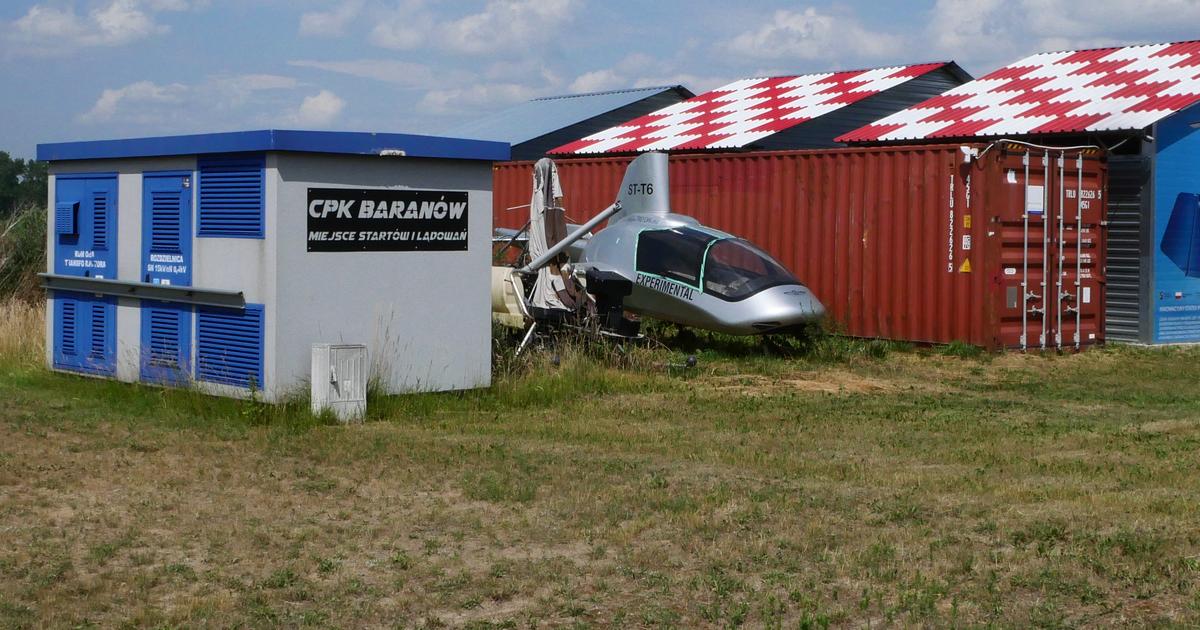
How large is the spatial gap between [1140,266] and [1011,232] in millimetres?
2629

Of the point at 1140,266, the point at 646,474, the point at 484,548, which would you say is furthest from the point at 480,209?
the point at 1140,266

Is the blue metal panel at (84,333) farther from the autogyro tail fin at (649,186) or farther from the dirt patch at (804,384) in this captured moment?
the autogyro tail fin at (649,186)

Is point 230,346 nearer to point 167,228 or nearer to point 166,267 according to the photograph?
point 166,267

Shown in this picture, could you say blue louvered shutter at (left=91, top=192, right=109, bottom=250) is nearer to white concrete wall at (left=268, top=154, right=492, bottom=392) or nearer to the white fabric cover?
white concrete wall at (left=268, top=154, right=492, bottom=392)

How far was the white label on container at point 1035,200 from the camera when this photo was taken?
17859 mm

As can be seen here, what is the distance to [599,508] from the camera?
25.9 ft

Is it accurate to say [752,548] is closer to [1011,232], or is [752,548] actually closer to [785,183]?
[1011,232]

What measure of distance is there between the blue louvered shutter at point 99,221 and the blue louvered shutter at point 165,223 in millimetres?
898

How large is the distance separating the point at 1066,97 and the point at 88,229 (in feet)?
47.7

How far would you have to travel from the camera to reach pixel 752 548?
6.95 meters

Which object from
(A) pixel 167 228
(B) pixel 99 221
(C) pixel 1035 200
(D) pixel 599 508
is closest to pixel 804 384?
(C) pixel 1035 200

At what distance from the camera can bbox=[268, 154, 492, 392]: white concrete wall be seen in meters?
11.6

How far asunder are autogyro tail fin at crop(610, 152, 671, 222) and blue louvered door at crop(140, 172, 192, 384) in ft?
19.6

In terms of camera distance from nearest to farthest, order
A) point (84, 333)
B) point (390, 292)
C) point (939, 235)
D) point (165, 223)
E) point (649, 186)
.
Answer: point (390, 292)
point (165, 223)
point (84, 333)
point (649, 186)
point (939, 235)
